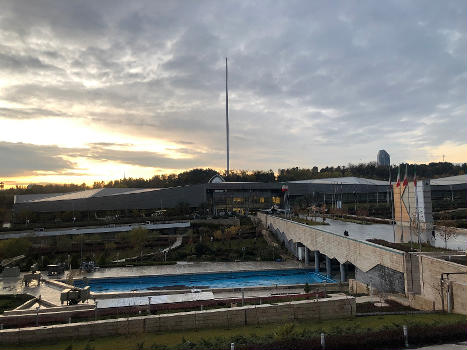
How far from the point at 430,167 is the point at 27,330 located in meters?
127

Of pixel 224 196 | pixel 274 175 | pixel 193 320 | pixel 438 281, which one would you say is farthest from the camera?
pixel 274 175

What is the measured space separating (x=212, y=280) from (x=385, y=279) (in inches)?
511

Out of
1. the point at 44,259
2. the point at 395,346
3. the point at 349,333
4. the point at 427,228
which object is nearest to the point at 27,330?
the point at 349,333

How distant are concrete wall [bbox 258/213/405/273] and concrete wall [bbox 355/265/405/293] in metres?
0.25

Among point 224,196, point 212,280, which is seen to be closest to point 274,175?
point 224,196

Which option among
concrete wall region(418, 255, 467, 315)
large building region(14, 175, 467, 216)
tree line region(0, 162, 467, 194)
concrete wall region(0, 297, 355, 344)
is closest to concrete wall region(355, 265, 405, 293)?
concrete wall region(418, 255, 467, 315)

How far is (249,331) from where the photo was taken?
11.9 meters

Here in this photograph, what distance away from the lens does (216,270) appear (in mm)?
27266

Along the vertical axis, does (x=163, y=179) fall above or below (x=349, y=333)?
above

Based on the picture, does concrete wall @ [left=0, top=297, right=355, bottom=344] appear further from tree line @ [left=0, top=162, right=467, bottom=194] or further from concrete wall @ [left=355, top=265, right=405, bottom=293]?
tree line @ [left=0, top=162, right=467, bottom=194]

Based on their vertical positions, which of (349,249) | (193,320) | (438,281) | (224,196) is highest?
(224,196)

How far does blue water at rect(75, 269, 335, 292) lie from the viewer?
2434 centimetres

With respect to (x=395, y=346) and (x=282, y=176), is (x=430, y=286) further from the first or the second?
(x=282, y=176)

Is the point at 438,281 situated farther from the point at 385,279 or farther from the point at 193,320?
the point at 193,320
